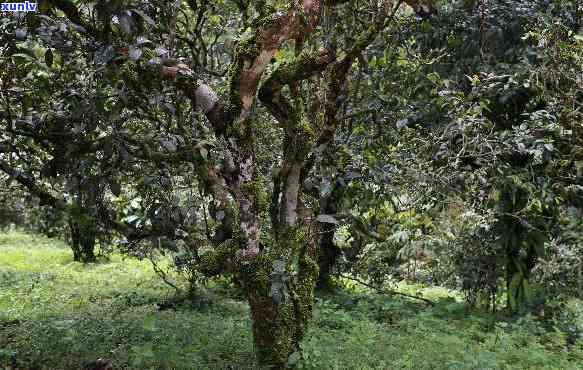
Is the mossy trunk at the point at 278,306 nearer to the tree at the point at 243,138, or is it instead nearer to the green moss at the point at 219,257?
the tree at the point at 243,138

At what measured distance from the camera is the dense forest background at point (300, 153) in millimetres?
3586

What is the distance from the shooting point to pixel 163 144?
3471 mm

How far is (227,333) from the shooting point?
5.26m

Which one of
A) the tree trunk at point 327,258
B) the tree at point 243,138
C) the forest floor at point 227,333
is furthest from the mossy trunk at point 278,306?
the tree trunk at point 327,258

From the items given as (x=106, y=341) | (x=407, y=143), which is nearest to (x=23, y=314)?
(x=106, y=341)

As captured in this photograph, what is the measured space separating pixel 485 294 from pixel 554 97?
119 inches

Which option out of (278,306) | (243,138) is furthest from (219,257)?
(243,138)

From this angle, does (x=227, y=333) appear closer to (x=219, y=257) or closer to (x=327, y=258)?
(x=219, y=257)

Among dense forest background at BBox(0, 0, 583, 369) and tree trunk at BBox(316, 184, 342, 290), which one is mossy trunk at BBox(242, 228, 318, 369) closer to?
dense forest background at BBox(0, 0, 583, 369)

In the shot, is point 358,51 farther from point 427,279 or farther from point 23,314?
point 427,279

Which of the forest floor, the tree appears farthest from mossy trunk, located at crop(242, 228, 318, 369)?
the forest floor

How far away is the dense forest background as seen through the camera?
3586mm

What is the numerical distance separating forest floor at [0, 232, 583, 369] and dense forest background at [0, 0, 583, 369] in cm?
5

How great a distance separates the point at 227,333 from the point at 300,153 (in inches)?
88.9
